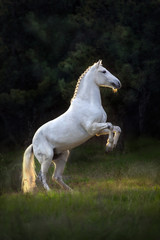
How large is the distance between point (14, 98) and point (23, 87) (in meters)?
2.45

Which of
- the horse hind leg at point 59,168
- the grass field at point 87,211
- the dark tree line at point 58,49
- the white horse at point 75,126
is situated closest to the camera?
the grass field at point 87,211

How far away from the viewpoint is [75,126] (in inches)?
322

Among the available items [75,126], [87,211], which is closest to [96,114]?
[75,126]

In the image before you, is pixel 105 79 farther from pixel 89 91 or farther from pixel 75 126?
pixel 75 126

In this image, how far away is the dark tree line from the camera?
17.7m

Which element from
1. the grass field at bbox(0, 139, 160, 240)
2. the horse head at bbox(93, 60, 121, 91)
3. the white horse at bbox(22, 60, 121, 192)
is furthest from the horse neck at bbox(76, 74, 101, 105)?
the grass field at bbox(0, 139, 160, 240)

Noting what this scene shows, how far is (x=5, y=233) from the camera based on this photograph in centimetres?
466

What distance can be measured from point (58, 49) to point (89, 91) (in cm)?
1165

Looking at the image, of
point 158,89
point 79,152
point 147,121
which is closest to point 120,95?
point 79,152

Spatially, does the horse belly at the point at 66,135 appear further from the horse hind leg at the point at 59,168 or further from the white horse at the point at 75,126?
the horse hind leg at the point at 59,168

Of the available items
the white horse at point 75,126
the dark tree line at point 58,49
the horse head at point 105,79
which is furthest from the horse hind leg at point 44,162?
the dark tree line at point 58,49

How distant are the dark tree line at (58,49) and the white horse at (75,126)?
25.1ft

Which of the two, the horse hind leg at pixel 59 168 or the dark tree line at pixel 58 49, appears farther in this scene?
the dark tree line at pixel 58 49

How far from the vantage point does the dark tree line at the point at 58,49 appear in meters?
17.7
